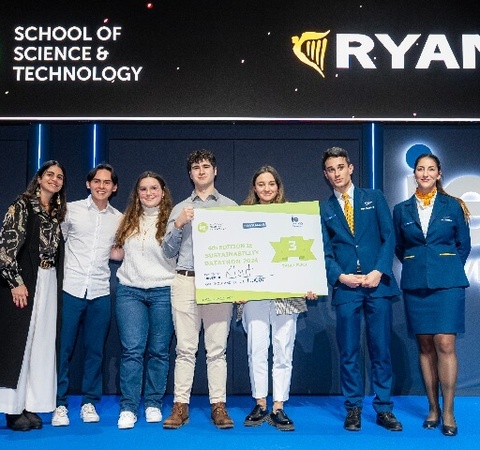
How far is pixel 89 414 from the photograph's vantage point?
360 centimetres

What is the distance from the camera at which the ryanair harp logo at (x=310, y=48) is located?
448cm

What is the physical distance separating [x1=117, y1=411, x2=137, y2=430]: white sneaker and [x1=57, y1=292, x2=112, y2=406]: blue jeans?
0.34 metres

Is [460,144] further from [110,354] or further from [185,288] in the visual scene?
[110,354]

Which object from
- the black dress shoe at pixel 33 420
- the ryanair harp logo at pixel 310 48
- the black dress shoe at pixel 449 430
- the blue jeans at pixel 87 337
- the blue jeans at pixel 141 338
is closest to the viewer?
the black dress shoe at pixel 449 430

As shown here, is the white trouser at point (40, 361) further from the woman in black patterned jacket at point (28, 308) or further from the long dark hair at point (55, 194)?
the long dark hair at point (55, 194)

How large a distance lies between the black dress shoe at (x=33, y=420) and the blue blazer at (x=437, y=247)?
2.34 meters

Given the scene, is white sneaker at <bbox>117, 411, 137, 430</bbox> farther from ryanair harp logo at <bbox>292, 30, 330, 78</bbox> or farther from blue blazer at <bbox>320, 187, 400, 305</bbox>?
ryanair harp logo at <bbox>292, 30, 330, 78</bbox>

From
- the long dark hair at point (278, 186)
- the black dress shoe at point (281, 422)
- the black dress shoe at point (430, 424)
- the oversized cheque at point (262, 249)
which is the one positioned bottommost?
the black dress shoe at point (430, 424)

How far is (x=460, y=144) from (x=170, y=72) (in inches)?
94.4

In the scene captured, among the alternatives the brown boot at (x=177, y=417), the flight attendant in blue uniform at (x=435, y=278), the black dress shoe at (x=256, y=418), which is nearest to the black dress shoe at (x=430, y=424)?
the flight attendant in blue uniform at (x=435, y=278)

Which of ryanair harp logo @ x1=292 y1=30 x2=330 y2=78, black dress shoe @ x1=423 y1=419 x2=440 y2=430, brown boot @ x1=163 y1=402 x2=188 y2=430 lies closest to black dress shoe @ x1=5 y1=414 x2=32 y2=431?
brown boot @ x1=163 y1=402 x2=188 y2=430

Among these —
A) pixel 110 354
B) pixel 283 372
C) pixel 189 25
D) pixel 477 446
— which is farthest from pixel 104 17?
pixel 477 446

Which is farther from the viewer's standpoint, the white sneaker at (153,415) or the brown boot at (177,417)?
the white sneaker at (153,415)

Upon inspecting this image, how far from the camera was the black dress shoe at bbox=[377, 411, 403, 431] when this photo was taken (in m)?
3.40
